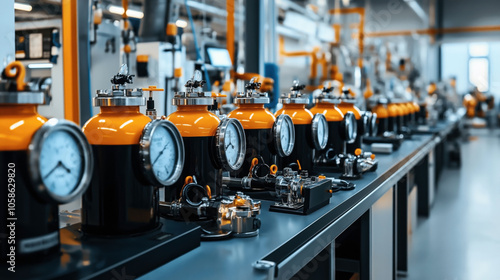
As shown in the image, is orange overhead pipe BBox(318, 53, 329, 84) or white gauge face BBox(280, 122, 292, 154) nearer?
white gauge face BBox(280, 122, 292, 154)

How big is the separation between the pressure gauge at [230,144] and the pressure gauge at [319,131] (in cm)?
48

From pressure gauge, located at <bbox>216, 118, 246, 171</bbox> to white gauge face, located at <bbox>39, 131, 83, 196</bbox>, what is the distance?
0.47 meters

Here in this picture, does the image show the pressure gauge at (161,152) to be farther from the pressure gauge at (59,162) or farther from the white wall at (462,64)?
the white wall at (462,64)

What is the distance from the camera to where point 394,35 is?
12891 mm

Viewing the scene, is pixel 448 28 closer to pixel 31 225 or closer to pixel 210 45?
pixel 210 45


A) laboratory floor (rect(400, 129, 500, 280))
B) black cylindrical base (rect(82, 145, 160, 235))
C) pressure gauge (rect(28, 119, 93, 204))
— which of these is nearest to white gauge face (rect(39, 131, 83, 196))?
pressure gauge (rect(28, 119, 93, 204))

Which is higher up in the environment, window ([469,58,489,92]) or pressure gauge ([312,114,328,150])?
window ([469,58,489,92])

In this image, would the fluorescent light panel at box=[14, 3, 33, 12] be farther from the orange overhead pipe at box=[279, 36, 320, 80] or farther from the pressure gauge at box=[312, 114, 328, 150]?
the orange overhead pipe at box=[279, 36, 320, 80]

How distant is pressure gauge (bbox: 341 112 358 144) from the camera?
6.90 ft

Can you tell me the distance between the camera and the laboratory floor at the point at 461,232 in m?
2.99

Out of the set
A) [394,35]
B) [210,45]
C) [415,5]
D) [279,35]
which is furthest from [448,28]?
[210,45]

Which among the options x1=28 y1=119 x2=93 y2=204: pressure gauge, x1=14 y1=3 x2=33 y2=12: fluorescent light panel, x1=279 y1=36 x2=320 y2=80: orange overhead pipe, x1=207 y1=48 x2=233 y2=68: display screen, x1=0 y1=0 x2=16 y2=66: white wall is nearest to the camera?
x1=28 y1=119 x2=93 y2=204: pressure gauge

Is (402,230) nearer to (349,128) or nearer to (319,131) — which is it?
(349,128)

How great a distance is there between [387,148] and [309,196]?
1653 mm
